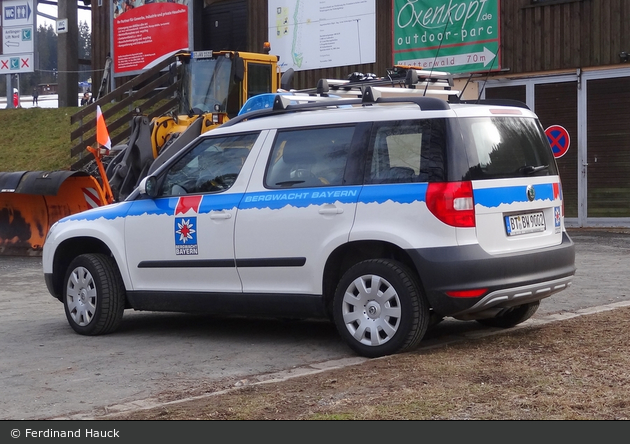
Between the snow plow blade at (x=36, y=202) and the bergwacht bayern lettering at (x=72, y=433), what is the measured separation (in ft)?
32.3

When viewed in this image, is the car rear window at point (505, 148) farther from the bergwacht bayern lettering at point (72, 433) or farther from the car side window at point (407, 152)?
the bergwacht bayern lettering at point (72, 433)

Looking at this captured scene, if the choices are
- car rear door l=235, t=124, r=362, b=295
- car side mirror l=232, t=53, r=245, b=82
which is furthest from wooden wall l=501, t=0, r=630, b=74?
car rear door l=235, t=124, r=362, b=295

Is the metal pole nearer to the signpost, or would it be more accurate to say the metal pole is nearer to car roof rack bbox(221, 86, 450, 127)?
the signpost

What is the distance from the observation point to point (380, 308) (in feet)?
22.9

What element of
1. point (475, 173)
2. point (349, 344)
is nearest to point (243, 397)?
point (349, 344)

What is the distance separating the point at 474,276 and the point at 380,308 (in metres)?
0.71

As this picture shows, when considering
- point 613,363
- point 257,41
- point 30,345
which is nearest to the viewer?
point 613,363

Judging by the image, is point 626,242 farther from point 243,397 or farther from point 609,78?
point 243,397

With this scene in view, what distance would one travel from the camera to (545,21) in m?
20.2

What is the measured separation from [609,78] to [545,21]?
1.93 m

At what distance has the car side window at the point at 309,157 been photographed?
7344 millimetres

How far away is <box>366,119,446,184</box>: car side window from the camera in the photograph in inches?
270

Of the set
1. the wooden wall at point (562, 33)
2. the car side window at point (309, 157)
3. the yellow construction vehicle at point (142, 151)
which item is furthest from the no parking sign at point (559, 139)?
the car side window at point (309, 157)

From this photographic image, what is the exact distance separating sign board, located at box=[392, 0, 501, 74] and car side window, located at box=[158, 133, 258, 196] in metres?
12.7
